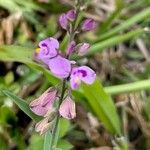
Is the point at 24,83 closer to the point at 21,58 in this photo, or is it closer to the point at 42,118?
the point at 21,58

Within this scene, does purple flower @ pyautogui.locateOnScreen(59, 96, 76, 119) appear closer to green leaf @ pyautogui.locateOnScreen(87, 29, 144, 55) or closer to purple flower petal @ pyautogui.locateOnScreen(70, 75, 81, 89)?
purple flower petal @ pyautogui.locateOnScreen(70, 75, 81, 89)

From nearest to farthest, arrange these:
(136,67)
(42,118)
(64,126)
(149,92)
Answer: (42,118) → (64,126) → (149,92) → (136,67)

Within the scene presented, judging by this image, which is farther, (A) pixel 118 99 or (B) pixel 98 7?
(B) pixel 98 7

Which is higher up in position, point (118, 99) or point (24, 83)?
point (24, 83)

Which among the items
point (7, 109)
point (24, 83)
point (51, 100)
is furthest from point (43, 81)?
point (51, 100)

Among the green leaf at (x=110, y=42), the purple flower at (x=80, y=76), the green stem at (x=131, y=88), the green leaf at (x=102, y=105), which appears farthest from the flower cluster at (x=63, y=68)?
the green leaf at (x=110, y=42)

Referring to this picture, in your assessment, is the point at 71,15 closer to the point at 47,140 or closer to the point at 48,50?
the point at 48,50

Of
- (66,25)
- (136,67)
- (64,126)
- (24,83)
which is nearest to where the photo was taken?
(66,25)

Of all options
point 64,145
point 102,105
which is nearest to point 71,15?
point 64,145
